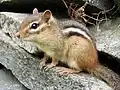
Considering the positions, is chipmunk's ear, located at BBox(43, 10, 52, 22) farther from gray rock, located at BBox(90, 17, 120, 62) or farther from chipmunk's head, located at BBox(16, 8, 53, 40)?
gray rock, located at BBox(90, 17, 120, 62)

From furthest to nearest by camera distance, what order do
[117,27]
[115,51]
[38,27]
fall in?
[117,27]
[115,51]
[38,27]

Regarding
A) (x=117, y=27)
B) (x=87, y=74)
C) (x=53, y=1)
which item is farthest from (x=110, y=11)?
(x=87, y=74)

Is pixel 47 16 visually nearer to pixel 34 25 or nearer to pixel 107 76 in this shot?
pixel 34 25

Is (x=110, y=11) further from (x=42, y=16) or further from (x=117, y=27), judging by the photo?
(x=42, y=16)

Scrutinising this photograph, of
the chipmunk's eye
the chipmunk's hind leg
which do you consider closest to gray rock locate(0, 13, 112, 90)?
the chipmunk's hind leg

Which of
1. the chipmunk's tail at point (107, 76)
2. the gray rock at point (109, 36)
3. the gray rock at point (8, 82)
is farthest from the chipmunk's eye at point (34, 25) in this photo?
the gray rock at point (8, 82)
